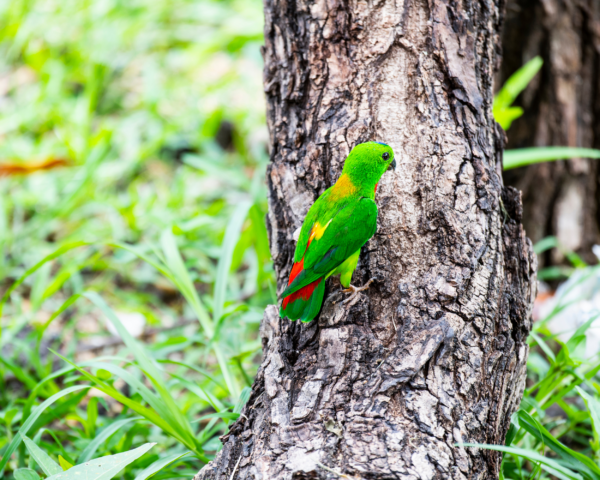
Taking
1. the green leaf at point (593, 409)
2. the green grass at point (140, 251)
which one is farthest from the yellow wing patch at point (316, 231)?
the green leaf at point (593, 409)

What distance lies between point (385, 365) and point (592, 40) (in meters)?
2.84

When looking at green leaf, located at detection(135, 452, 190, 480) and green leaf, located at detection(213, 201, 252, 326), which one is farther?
green leaf, located at detection(213, 201, 252, 326)

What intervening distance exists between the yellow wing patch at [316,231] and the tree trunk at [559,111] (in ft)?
7.56

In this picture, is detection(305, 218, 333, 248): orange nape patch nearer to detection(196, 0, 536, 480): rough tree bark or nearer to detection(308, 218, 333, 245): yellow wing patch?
detection(308, 218, 333, 245): yellow wing patch

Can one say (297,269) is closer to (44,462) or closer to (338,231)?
(338,231)

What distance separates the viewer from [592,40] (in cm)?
319

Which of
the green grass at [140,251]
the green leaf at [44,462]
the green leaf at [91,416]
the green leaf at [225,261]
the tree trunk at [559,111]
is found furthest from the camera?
the tree trunk at [559,111]

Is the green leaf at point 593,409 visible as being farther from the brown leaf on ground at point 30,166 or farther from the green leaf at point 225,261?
the brown leaf on ground at point 30,166

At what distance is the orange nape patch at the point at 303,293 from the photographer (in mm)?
1692

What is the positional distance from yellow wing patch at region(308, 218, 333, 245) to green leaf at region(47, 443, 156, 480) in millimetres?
849

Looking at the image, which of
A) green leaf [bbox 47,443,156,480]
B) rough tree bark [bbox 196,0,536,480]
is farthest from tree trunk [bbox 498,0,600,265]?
green leaf [bbox 47,443,156,480]

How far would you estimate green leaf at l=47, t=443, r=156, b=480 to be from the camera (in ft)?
4.83

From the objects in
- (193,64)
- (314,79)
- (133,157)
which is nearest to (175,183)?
(133,157)

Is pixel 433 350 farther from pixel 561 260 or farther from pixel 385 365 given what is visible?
pixel 561 260
